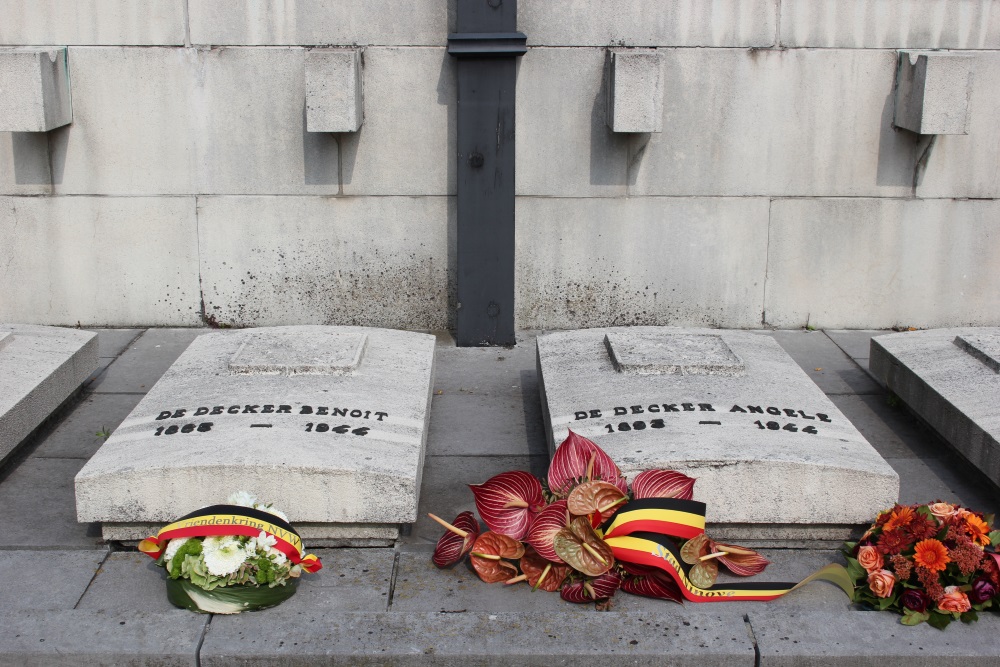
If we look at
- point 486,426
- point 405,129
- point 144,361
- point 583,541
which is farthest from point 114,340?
point 583,541

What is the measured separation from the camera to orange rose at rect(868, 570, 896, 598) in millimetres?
4922

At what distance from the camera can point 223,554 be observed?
4.93 metres

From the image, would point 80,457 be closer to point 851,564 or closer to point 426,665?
point 426,665

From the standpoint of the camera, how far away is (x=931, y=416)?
6836mm

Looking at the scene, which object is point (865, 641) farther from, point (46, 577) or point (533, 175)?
point (533, 175)

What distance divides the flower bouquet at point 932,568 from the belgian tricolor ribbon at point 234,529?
2.50m

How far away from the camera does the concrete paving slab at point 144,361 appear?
25.8ft

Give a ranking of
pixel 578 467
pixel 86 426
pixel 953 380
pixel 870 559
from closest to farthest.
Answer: pixel 870 559 → pixel 578 467 → pixel 953 380 → pixel 86 426

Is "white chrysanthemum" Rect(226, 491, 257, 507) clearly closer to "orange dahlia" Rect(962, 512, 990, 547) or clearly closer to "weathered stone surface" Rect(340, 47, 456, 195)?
"orange dahlia" Rect(962, 512, 990, 547)

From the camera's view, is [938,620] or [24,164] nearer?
[938,620]

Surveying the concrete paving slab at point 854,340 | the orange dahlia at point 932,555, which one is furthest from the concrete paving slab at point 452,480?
the concrete paving slab at point 854,340

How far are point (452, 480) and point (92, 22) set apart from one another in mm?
4759

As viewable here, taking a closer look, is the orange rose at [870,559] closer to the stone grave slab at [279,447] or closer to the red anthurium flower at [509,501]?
the red anthurium flower at [509,501]

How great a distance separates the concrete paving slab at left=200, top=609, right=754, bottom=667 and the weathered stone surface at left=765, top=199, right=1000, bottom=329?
4.69m
